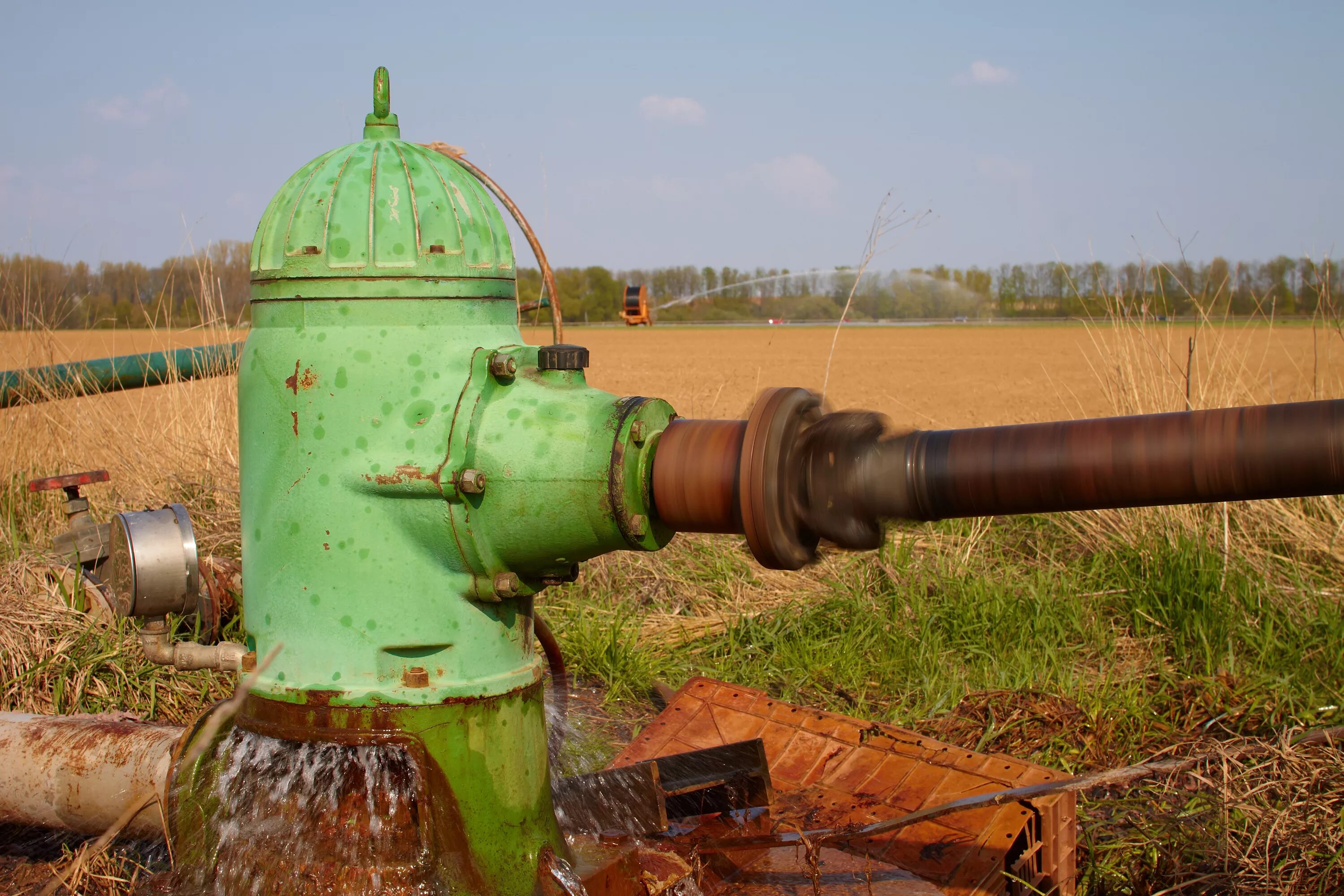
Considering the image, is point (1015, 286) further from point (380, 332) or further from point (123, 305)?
point (380, 332)

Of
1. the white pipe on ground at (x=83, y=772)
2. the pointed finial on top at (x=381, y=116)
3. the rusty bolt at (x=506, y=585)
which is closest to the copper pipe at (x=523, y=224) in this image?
the pointed finial on top at (x=381, y=116)

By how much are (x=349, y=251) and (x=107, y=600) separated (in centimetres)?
200

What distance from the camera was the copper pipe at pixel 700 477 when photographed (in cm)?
140

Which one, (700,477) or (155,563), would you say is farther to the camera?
(155,563)

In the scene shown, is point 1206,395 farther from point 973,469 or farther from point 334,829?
point 334,829

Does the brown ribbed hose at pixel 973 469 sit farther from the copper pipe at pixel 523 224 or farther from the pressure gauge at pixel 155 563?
the pressure gauge at pixel 155 563

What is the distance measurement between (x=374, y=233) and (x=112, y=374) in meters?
3.58

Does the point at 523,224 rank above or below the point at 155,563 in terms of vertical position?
above

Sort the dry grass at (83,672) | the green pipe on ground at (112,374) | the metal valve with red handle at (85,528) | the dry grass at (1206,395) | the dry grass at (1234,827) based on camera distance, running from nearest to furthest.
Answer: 1. the dry grass at (1234,827)
2. the dry grass at (83,672)
3. the metal valve with red handle at (85,528)
4. the dry grass at (1206,395)
5. the green pipe on ground at (112,374)

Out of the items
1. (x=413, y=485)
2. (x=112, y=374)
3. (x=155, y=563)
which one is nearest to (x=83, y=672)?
(x=155, y=563)

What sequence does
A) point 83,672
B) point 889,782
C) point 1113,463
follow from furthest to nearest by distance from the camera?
point 83,672 → point 889,782 → point 1113,463

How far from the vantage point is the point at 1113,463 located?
1219 mm

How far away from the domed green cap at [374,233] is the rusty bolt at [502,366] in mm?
115

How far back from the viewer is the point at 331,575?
4.93 ft
